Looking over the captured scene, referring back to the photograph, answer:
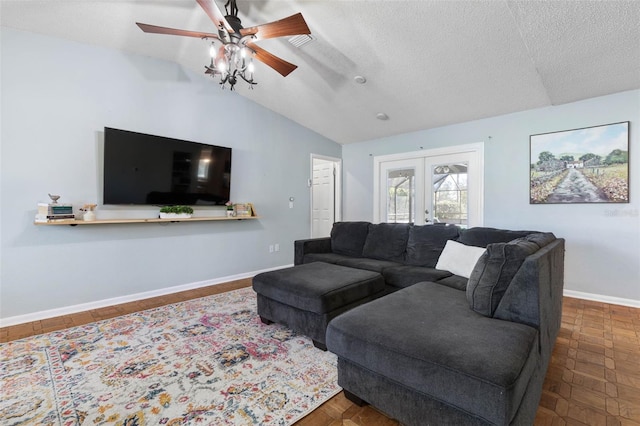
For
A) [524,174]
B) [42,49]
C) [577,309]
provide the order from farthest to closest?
1. [524,174]
2. [577,309]
3. [42,49]

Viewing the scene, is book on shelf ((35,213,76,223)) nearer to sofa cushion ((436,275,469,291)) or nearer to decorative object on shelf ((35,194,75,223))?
decorative object on shelf ((35,194,75,223))

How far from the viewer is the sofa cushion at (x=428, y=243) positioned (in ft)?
10.0

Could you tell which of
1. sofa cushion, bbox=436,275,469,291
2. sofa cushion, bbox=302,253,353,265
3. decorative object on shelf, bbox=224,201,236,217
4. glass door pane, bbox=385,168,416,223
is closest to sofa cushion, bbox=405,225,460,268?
sofa cushion, bbox=436,275,469,291

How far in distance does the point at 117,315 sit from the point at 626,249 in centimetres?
546

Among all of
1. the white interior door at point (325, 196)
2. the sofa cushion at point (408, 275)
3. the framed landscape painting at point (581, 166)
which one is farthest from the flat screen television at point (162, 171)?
the framed landscape painting at point (581, 166)

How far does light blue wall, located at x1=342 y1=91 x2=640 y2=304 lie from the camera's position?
312 centimetres

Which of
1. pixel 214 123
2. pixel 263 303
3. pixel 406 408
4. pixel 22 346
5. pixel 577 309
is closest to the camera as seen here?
pixel 406 408

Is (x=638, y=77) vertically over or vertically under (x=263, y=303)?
over

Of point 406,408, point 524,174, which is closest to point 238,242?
point 406,408

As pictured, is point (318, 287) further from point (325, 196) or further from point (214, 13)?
point (325, 196)

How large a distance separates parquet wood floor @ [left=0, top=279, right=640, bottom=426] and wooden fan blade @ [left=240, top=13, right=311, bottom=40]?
7.97ft

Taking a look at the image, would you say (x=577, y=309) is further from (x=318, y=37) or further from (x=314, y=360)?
(x=318, y=37)

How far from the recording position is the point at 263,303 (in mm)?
2604

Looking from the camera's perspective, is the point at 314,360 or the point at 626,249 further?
the point at 626,249
